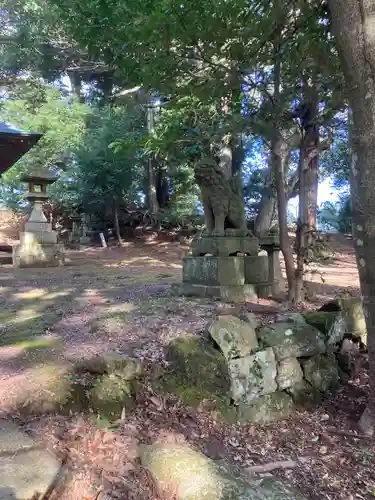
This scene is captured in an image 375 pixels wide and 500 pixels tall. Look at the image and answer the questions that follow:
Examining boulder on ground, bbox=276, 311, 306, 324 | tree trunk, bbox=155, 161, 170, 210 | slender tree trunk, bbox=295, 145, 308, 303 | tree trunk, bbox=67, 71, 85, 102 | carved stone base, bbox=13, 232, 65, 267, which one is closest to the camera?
boulder on ground, bbox=276, 311, 306, 324

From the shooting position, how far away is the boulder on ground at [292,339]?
390 centimetres

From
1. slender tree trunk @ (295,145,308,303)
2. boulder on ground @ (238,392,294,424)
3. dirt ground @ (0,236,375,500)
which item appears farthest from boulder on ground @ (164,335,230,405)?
slender tree trunk @ (295,145,308,303)

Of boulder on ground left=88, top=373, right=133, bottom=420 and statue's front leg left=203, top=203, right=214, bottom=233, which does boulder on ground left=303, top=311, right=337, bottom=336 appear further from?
boulder on ground left=88, top=373, right=133, bottom=420

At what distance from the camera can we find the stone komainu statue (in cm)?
562

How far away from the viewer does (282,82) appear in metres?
5.89

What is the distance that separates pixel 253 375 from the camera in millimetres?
3648

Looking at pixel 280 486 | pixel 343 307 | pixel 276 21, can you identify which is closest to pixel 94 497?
pixel 280 486

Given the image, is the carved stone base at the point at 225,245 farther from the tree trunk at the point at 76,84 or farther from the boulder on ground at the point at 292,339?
the tree trunk at the point at 76,84

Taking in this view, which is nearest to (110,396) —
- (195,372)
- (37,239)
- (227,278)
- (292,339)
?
(195,372)

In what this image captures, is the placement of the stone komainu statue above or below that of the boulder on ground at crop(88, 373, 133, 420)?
above

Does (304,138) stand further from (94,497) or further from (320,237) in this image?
(94,497)

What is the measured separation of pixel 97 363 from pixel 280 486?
1520mm

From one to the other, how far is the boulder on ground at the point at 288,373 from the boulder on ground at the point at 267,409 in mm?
98

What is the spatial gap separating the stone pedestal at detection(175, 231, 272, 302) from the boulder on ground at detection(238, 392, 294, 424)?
67.4 inches
